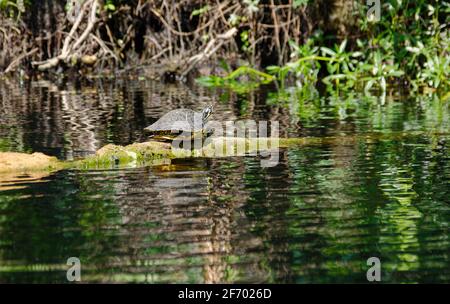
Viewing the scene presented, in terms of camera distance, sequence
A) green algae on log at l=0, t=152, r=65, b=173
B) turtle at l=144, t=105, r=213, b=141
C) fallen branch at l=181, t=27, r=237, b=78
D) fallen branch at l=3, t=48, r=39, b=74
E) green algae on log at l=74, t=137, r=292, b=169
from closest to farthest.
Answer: green algae on log at l=0, t=152, r=65, b=173, green algae on log at l=74, t=137, r=292, b=169, turtle at l=144, t=105, r=213, b=141, fallen branch at l=181, t=27, r=237, b=78, fallen branch at l=3, t=48, r=39, b=74

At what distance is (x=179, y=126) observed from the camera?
7609mm

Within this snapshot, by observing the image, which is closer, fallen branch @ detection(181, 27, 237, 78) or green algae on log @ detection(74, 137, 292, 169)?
green algae on log @ detection(74, 137, 292, 169)

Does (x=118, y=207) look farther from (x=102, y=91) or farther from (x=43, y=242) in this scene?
(x=102, y=91)

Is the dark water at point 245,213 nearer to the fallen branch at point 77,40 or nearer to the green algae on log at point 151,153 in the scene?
the green algae on log at point 151,153

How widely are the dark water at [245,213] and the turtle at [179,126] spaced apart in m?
0.42

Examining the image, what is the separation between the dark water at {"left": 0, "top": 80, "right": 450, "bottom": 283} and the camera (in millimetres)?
4328

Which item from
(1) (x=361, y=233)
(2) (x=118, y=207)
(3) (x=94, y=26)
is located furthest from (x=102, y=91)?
(1) (x=361, y=233)

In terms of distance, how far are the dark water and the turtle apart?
425 millimetres

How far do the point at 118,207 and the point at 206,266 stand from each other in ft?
4.37

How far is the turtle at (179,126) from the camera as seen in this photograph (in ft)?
24.8

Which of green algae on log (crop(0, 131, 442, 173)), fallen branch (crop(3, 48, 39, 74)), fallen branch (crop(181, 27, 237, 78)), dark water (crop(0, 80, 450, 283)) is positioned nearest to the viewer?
dark water (crop(0, 80, 450, 283))

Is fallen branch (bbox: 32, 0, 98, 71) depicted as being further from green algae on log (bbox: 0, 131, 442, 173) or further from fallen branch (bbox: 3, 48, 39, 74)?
green algae on log (bbox: 0, 131, 442, 173)

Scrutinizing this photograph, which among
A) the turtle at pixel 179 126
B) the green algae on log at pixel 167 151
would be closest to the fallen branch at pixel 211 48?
the turtle at pixel 179 126

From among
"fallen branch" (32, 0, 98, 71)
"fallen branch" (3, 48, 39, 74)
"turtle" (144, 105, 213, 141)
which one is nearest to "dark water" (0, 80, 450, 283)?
"turtle" (144, 105, 213, 141)
